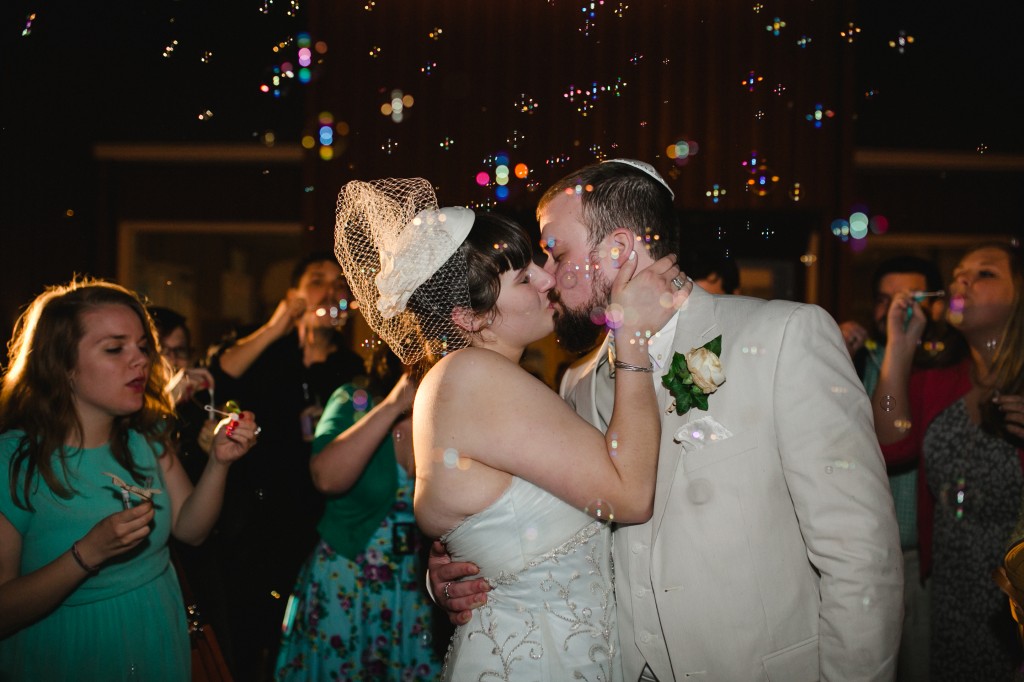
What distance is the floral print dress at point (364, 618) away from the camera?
2883mm

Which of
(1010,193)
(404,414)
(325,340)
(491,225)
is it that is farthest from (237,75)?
(1010,193)

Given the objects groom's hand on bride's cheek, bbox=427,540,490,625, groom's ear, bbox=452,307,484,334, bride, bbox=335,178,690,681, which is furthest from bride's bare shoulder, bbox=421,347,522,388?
groom's hand on bride's cheek, bbox=427,540,490,625

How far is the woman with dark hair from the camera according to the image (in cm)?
Result: 270

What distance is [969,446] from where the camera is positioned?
9.31ft

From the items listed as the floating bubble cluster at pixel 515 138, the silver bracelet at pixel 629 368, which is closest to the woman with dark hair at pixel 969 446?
the silver bracelet at pixel 629 368

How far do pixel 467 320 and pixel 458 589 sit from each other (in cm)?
76

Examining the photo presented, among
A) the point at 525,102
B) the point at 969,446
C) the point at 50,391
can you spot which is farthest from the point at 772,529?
the point at 525,102

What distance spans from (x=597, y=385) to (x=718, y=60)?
376 centimetres

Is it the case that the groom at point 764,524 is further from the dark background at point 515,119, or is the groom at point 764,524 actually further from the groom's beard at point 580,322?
the dark background at point 515,119

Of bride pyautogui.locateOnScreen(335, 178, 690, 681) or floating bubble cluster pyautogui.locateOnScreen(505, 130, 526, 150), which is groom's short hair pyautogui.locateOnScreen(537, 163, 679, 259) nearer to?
bride pyautogui.locateOnScreen(335, 178, 690, 681)

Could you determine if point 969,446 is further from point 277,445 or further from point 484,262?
point 277,445

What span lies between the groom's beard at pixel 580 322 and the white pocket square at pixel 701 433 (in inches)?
15.6

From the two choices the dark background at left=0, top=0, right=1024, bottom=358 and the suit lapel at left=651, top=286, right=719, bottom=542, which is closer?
the suit lapel at left=651, top=286, right=719, bottom=542

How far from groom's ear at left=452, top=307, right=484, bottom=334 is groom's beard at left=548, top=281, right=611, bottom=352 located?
22 centimetres
